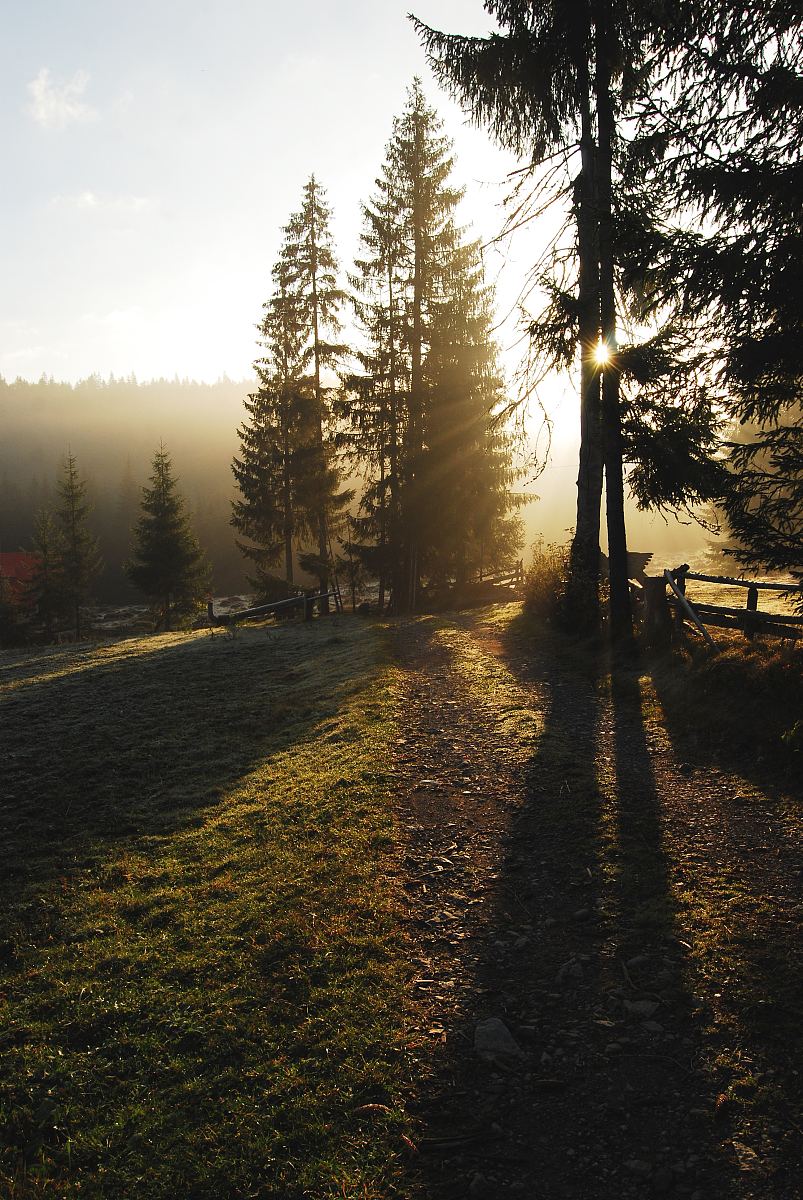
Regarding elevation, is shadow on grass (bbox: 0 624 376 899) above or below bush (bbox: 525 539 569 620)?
below

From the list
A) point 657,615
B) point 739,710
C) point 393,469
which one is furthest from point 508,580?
point 739,710

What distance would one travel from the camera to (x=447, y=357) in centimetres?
2569

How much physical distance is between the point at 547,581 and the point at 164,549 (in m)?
31.6

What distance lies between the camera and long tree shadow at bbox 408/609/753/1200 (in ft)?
10.4

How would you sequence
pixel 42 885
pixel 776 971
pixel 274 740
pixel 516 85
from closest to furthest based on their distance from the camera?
pixel 776 971
pixel 42 885
pixel 274 740
pixel 516 85

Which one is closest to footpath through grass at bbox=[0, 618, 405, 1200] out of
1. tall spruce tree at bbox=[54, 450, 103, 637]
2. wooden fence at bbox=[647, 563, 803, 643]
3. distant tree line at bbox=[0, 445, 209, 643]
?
wooden fence at bbox=[647, 563, 803, 643]

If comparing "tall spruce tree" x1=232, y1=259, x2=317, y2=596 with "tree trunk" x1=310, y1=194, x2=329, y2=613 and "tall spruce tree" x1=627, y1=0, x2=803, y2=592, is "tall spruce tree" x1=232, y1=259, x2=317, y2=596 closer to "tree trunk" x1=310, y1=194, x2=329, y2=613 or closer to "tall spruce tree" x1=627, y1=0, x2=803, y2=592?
"tree trunk" x1=310, y1=194, x2=329, y2=613

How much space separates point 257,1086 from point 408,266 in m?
27.0

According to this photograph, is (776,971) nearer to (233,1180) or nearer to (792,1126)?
(792,1126)

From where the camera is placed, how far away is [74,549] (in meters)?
49.7

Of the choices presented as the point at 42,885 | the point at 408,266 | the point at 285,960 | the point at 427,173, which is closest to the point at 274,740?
the point at 42,885

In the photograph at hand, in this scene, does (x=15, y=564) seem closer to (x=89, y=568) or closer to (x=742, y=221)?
(x=89, y=568)

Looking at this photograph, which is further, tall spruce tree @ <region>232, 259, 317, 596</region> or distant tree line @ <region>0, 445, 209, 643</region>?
distant tree line @ <region>0, 445, 209, 643</region>

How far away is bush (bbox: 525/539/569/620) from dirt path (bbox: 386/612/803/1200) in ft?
23.2
